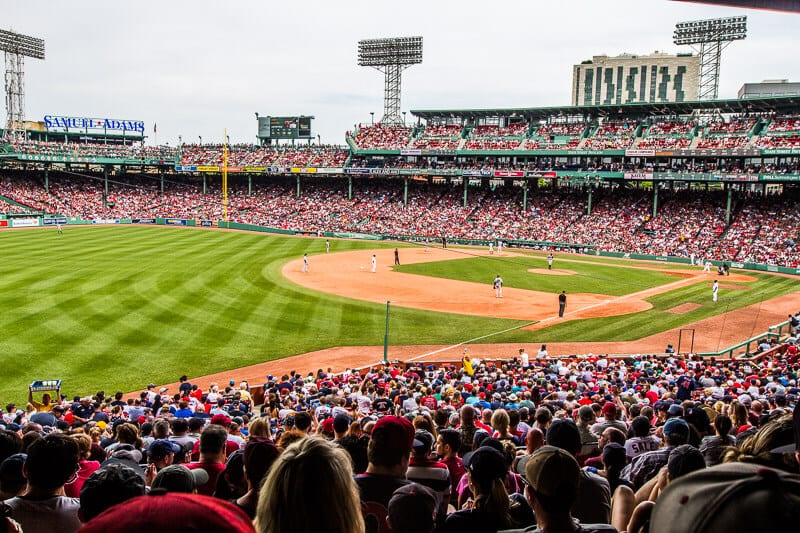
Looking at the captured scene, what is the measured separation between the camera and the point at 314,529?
2.27 metres

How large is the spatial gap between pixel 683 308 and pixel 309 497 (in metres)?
34.9

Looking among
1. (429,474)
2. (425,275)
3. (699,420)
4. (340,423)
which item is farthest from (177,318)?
(429,474)

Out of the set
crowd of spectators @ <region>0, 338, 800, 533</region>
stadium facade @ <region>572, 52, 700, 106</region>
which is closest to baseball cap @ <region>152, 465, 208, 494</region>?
crowd of spectators @ <region>0, 338, 800, 533</region>

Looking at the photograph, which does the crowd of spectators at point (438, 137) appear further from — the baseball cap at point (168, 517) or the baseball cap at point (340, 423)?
the baseball cap at point (168, 517)

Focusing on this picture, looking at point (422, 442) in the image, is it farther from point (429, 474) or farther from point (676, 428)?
point (676, 428)

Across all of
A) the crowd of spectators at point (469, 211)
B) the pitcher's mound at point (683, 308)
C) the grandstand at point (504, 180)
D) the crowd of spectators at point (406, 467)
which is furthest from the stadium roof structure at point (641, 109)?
the crowd of spectators at point (406, 467)

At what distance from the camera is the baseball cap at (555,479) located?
331 cm

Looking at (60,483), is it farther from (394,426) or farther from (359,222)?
(359,222)

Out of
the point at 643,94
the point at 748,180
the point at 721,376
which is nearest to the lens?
the point at 721,376

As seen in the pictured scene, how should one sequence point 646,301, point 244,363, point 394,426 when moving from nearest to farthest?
point 394,426 < point 244,363 < point 646,301

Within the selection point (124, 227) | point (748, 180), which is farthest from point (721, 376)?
point (124, 227)

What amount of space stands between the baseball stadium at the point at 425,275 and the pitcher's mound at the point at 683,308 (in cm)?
23

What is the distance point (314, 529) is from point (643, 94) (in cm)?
16744

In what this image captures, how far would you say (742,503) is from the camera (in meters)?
1.41
